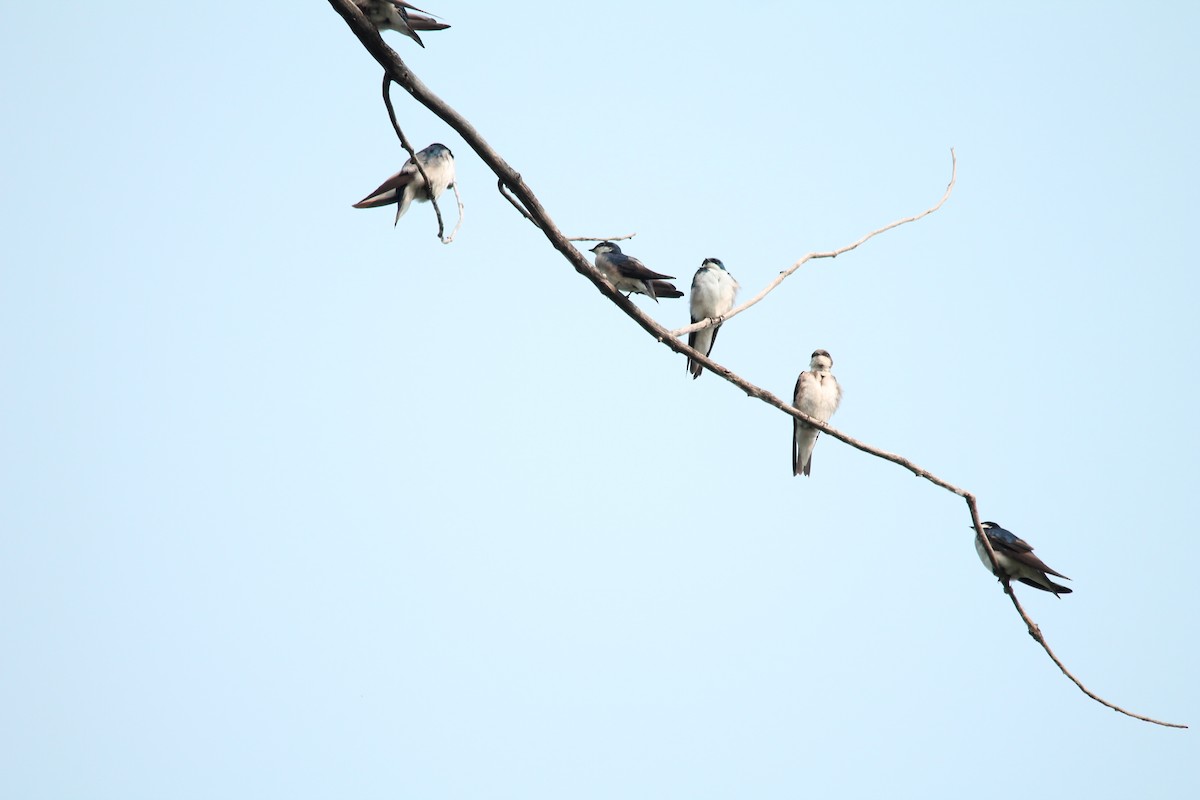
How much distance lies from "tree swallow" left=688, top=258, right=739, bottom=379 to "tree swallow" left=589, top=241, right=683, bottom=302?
1990mm

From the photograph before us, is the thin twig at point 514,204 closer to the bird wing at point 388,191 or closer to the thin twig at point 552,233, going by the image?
the thin twig at point 552,233

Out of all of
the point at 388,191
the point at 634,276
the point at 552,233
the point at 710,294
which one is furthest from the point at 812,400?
the point at 552,233

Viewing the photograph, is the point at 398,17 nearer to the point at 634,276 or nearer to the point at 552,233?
the point at 552,233

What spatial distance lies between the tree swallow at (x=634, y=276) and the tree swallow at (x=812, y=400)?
9.17ft

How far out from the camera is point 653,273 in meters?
7.66

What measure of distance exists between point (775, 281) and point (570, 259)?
3.58ft

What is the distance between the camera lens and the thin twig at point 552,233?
278cm

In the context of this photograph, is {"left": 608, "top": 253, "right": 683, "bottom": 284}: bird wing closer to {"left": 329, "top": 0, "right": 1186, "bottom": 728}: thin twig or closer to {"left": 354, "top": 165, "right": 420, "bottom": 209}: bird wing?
{"left": 354, "top": 165, "right": 420, "bottom": 209}: bird wing

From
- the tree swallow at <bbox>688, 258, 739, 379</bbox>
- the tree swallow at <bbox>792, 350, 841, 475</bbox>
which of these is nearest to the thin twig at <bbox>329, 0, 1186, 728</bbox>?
the tree swallow at <bbox>688, 258, 739, 379</bbox>

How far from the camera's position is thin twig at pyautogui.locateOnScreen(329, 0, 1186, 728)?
2.78m

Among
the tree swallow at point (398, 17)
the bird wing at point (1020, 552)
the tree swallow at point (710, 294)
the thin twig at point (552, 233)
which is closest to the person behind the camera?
the thin twig at point (552, 233)

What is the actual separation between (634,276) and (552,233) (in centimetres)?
490

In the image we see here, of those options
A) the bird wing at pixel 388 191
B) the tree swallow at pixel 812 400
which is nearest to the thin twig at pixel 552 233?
the bird wing at pixel 388 191

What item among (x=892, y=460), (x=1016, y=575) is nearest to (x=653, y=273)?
(x=1016, y=575)
